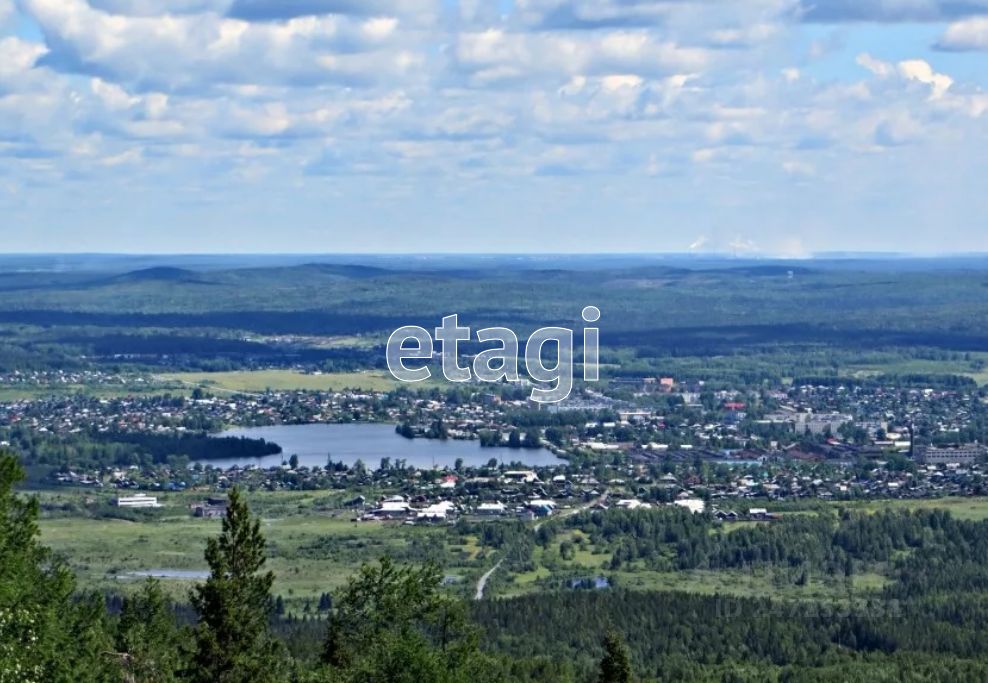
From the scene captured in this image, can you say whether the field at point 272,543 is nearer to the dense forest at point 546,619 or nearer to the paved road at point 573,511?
the dense forest at point 546,619

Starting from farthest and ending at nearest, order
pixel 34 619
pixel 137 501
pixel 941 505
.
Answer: pixel 137 501, pixel 941 505, pixel 34 619

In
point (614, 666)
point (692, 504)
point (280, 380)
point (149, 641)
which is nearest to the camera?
point (149, 641)

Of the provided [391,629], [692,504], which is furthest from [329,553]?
[391,629]

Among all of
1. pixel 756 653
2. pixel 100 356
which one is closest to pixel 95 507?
pixel 756 653

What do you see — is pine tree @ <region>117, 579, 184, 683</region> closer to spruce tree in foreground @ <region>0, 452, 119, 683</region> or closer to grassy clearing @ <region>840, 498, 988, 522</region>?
spruce tree in foreground @ <region>0, 452, 119, 683</region>

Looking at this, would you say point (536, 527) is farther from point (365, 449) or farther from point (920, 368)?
point (920, 368)

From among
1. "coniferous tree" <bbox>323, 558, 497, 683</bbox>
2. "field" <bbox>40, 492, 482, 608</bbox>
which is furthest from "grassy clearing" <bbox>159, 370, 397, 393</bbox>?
"coniferous tree" <bbox>323, 558, 497, 683</bbox>

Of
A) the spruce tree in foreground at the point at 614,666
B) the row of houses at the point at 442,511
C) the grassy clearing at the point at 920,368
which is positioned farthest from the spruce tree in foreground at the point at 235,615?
the grassy clearing at the point at 920,368

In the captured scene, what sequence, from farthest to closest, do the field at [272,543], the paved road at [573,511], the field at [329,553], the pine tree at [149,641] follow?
1. the paved road at [573,511]
2. the field at [272,543]
3. the field at [329,553]
4. the pine tree at [149,641]
